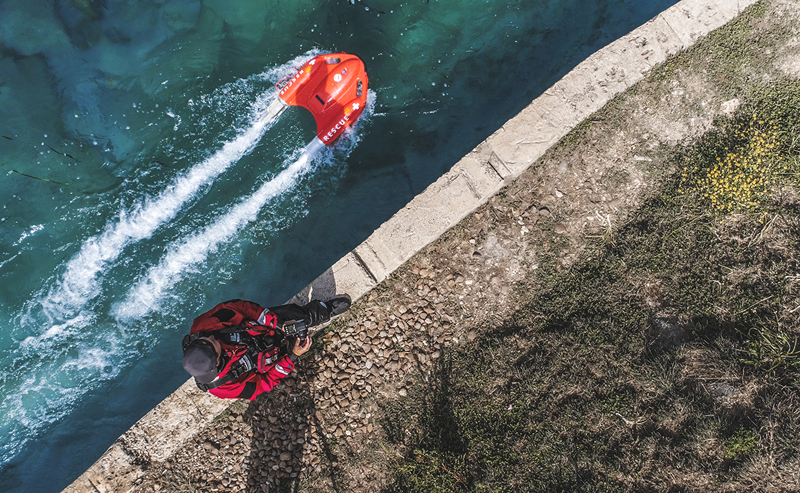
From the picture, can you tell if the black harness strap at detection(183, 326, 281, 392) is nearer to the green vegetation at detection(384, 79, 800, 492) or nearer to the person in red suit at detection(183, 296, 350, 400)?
the person in red suit at detection(183, 296, 350, 400)

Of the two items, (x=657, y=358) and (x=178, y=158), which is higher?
(x=178, y=158)

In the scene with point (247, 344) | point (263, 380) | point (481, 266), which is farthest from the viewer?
point (481, 266)

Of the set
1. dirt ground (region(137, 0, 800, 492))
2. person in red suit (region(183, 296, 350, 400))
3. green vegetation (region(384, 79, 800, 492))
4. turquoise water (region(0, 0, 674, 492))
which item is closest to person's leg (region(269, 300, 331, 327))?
person in red suit (region(183, 296, 350, 400))

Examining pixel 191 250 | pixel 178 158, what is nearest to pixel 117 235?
pixel 191 250

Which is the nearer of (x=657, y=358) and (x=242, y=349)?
(x=242, y=349)

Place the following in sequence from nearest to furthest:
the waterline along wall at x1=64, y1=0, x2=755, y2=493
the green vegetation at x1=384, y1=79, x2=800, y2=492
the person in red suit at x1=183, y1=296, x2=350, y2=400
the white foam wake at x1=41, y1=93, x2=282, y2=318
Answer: the person in red suit at x1=183, y1=296, x2=350, y2=400, the green vegetation at x1=384, y1=79, x2=800, y2=492, the waterline along wall at x1=64, y1=0, x2=755, y2=493, the white foam wake at x1=41, y1=93, x2=282, y2=318

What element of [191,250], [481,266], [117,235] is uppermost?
[117,235]

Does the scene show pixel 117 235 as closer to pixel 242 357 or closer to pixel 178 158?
pixel 178 158
